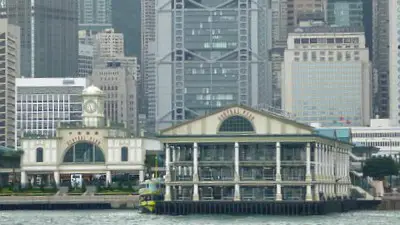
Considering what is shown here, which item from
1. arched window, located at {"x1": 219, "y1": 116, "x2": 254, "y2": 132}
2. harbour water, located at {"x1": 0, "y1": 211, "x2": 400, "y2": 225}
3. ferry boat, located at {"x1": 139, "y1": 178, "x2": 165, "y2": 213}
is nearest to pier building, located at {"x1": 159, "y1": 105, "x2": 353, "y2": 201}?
arched window, located at {"x1": 219, "y1": 116, "x2": 254, "y2": 132}

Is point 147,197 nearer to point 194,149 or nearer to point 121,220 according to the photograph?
point 194,149

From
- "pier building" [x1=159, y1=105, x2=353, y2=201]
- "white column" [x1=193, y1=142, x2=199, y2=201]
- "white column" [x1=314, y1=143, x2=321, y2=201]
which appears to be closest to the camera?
"pier building" [x1=159, y1=105, x2=353, y2=201]

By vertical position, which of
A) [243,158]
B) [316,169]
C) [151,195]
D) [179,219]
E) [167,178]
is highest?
[243,158]

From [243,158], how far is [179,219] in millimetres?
16815

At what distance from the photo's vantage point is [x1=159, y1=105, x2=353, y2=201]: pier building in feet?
597

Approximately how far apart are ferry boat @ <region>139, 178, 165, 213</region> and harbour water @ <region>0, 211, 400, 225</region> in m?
1.38

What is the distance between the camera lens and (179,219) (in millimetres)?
Result: 168875

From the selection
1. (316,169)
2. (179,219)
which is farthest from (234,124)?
(179,219)

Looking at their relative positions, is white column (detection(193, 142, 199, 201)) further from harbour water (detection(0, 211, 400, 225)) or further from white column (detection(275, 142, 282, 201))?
white column (detection(275, 142, 282, 201))

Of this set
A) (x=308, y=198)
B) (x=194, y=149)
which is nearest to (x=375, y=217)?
(x=308, y=198)

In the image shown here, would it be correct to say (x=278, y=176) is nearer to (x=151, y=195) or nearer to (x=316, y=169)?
(x=316, y=169)

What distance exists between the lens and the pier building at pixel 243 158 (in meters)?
182

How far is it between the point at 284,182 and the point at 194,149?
918cm

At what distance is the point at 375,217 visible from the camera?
179 metres
